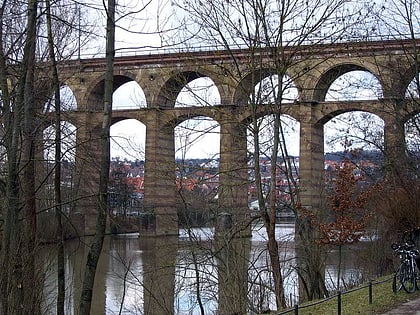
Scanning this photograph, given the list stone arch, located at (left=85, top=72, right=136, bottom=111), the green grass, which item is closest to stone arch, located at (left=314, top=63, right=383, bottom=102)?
the green grass

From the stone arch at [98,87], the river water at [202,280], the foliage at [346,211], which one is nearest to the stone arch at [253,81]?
the river water at [202,280]

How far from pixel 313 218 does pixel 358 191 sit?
283cm

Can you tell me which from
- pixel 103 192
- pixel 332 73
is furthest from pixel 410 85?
pixel 332 73

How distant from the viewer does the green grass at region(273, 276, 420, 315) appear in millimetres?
8898

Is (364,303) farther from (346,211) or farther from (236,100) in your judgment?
(346,211)

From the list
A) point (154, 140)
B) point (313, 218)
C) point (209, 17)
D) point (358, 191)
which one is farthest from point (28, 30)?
point (154, 140)

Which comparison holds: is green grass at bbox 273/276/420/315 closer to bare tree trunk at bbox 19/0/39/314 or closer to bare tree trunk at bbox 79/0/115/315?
bare tree trunk at bbox 79/0/115/315

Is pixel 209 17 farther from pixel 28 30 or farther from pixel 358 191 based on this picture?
pixel 358 191

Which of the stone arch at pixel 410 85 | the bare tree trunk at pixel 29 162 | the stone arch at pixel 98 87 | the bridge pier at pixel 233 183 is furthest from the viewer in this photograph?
the stone arch at pixel 98 87

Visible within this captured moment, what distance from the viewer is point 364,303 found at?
9414 mm

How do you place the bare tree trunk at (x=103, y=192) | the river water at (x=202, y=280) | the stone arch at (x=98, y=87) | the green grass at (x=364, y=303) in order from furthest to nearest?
1. the stone arch at (x=98, y=87)
2. the river water at (x=202, y=280)
3. the green grass at (x=364, y=303)
4. the bare tree trunk at (x=103, y=192)

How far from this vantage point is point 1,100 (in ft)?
27.0

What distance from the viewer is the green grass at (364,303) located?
8.90 metres

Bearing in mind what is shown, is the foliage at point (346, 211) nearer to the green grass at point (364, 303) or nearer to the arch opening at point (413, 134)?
the arch opening at point (413, 134)
